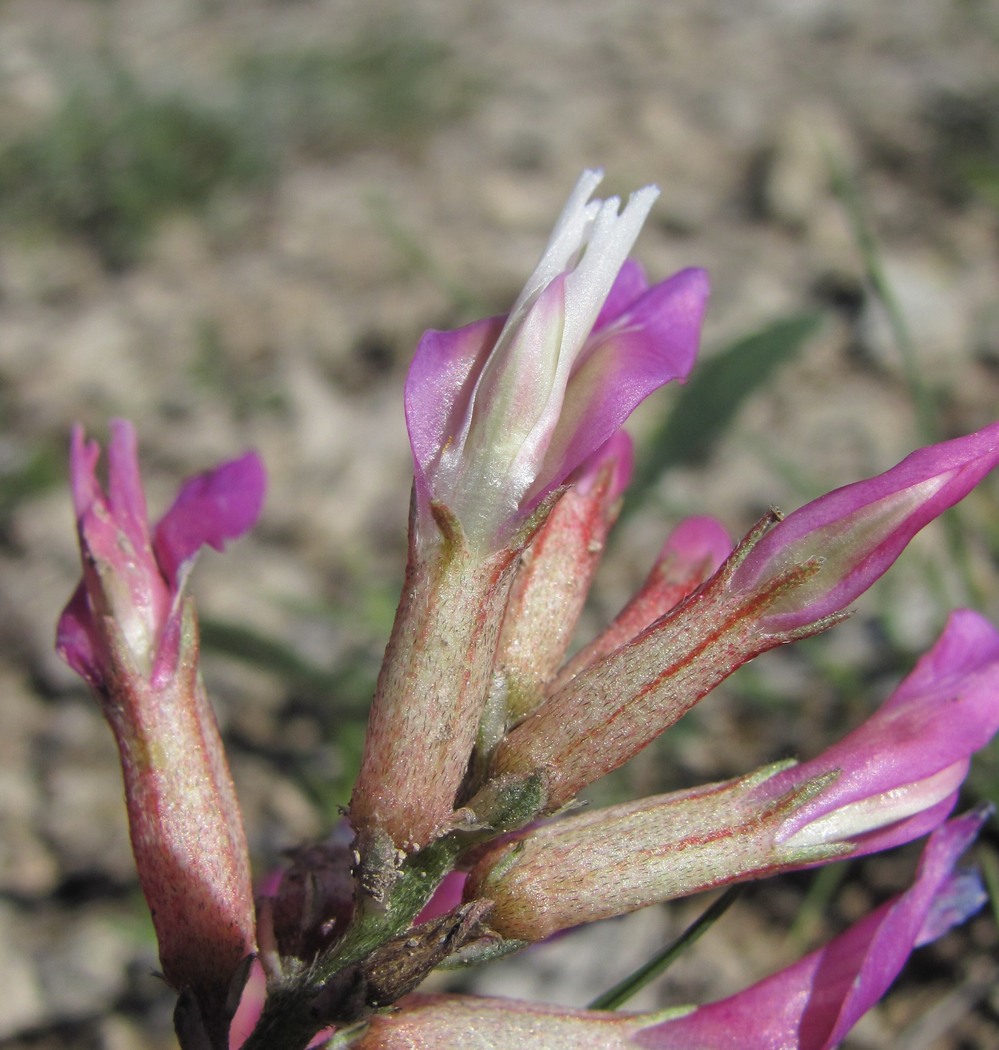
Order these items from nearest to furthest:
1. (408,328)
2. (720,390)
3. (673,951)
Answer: (673,951), (720,390), (408,328)

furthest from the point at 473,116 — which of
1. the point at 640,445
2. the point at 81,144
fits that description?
the point at 640,445

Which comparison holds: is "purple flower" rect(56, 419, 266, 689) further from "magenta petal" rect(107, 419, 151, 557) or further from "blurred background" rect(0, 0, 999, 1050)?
"blurred background" rect(0, 0, 999, 1050)

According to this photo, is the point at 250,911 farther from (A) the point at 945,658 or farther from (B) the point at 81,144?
(B) the point at 81,144

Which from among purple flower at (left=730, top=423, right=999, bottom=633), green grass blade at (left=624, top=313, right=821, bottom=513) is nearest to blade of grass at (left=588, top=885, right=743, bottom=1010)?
purple flower at (left=730, top=423, right=999, bottom=633)

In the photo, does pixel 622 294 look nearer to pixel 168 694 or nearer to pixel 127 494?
pixel 127 494

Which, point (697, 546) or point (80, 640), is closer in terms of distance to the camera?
point (80, 640)

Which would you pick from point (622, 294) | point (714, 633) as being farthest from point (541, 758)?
point (622, 294)
